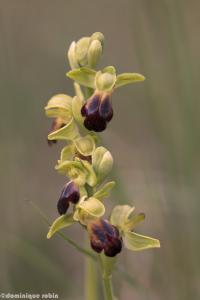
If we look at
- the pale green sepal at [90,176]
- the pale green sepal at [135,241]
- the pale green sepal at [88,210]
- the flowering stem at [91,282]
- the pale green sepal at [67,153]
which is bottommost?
the flowering stem at [91,282]

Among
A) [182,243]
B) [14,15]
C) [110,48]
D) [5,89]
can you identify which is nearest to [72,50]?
[182,243]

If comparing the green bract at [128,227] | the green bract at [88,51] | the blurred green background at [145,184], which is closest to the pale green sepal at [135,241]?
the green bract at [128,227]

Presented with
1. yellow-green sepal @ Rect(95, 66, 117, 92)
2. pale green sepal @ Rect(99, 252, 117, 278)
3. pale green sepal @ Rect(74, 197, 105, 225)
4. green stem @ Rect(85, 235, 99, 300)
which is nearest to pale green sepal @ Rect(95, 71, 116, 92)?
yellow-green sepal @ Rect(95, 66, 117, 92)

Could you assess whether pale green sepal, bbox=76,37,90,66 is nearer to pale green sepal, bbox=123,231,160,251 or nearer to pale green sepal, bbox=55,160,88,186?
pale green sepal, bbox=55,160,88,186

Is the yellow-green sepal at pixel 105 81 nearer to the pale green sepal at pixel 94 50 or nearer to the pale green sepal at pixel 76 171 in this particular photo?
the pale green sepal at pixel 94 50

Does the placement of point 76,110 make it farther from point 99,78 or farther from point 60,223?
point 60,223

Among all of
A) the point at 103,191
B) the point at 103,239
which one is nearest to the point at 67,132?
the point at 103,191

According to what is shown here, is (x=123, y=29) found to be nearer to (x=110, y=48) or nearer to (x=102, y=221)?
(x=110, y=48)
